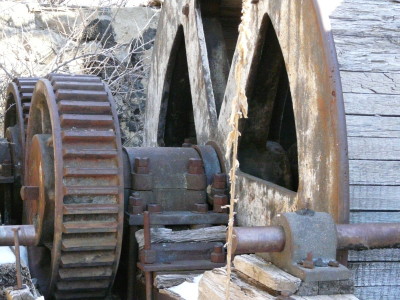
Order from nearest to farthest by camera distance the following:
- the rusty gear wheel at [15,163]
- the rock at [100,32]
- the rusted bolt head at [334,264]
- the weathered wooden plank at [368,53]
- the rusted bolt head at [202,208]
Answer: the rusted bolt head at [334,264], the weathered wooden plank at [368,53], the rusted bolt head at [202,208], the rusty gear wheel at [15,163], the rock at [100,32]

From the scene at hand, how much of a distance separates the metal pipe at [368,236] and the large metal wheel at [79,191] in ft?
4.32

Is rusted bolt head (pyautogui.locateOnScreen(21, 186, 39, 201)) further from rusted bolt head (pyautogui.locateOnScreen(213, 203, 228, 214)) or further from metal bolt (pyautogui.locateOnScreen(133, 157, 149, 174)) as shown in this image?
rusted bolt head (pyautogui.locateOnScreen(213, 203, 228, 214))

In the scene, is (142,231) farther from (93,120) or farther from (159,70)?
(159,70)

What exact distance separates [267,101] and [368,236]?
1.74 metres

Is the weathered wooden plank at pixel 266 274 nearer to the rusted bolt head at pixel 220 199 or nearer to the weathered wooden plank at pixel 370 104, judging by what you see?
the weathered wooden plank at pixel 370 104

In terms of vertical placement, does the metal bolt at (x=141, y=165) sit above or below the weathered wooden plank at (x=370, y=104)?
below

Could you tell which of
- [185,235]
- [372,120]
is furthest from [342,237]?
[185,235]

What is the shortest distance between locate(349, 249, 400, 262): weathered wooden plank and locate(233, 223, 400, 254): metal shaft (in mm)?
264

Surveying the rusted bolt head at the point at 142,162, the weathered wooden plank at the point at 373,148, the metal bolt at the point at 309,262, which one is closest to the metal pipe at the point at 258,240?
the metal bolt at the point at 309,262

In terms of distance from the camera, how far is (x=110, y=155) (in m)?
3.62

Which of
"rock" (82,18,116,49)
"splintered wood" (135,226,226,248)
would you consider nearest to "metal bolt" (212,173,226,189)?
"splintered wood" (135,226,226,248)

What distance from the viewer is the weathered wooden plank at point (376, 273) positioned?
296 centimetres

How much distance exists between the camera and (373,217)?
3000 mm

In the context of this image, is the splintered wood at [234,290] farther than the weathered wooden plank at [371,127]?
No
